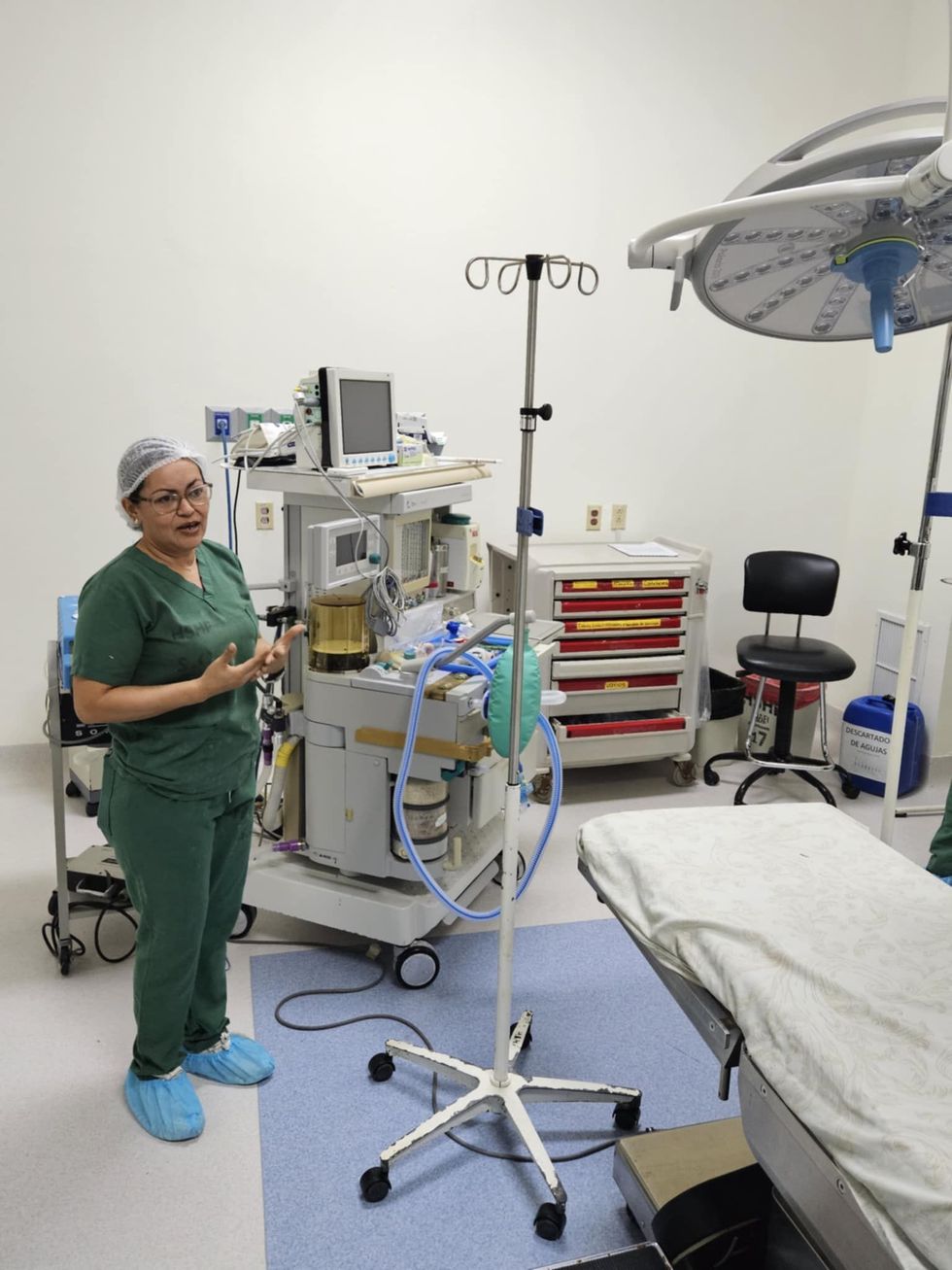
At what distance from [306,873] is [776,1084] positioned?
1.53 meters

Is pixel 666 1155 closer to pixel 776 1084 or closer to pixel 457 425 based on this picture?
pixel 776 1084

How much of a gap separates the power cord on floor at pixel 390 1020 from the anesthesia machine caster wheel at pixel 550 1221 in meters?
0.16

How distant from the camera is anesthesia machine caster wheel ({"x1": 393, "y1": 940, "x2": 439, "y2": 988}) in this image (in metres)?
2.36

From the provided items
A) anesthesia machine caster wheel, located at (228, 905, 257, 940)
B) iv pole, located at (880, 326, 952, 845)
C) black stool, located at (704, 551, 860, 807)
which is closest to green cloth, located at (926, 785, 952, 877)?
iv pole, located at (880, 326, 952, 845)

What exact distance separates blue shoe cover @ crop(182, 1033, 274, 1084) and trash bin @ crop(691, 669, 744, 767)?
87.0 inches

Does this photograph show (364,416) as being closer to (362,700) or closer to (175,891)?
(362,700)

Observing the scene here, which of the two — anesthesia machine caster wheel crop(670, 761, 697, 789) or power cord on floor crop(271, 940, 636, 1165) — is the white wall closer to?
anesthesia machine caster wheel crop(670, 761, 697, 789)

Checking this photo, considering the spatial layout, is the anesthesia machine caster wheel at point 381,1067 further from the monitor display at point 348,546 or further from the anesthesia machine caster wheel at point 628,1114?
the monitor display at point 348,546

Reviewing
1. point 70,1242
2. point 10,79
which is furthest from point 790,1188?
point 10,79

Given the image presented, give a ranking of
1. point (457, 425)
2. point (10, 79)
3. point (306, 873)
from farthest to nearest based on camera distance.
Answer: point (457, 425) < point (10, 79) < point (306, 873)

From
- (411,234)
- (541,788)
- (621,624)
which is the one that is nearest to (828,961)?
(621,624)

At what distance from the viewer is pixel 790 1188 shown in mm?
1229

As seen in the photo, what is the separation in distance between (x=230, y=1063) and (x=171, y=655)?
2.99 feet

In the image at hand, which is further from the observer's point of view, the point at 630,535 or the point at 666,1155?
the point at 630,535
